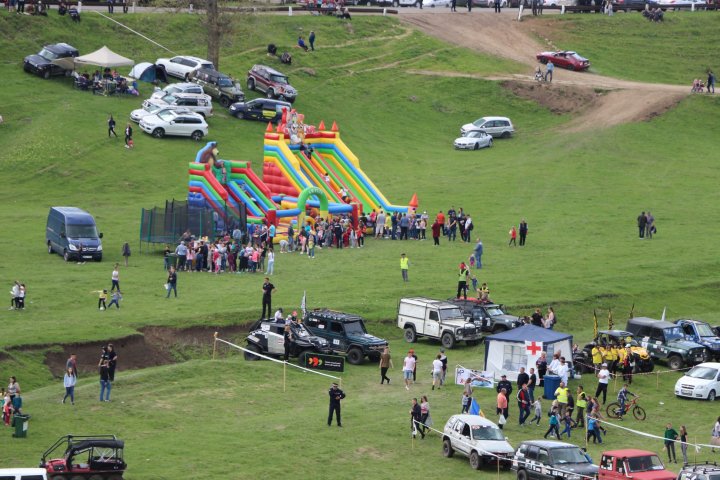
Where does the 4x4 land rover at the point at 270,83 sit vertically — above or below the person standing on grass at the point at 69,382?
above

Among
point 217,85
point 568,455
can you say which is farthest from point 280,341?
point 217,85

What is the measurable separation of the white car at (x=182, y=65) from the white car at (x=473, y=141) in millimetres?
17323

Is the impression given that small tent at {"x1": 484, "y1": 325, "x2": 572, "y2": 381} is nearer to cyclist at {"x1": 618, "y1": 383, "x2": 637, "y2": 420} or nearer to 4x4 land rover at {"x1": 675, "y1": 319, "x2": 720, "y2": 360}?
cyclist at {"x1": 618, "y1": 383, "x2": 637, "y2": 420}

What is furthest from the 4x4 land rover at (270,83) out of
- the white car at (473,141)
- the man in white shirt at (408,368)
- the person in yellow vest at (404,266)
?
the man in white shirt at (408,368)

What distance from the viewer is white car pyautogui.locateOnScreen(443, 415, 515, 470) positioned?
3797cm

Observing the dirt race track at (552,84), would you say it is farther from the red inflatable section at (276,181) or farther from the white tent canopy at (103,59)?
the red inflatable section at (276,181)

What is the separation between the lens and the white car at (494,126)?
3642 inches

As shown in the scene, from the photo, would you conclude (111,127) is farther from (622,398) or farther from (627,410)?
(627,410)

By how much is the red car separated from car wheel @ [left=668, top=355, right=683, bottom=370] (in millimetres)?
58474

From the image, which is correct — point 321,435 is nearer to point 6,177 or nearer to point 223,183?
point 223,183

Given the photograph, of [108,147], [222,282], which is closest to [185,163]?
[108,147]

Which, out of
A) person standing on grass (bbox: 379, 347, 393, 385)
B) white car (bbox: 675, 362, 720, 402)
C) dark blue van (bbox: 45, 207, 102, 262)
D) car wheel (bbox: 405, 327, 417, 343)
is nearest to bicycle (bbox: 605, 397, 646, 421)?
white car (bbox: 675, 362, 720, 402)

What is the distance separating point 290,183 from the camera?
6944cm

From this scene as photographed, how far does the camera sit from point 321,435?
39906mm
